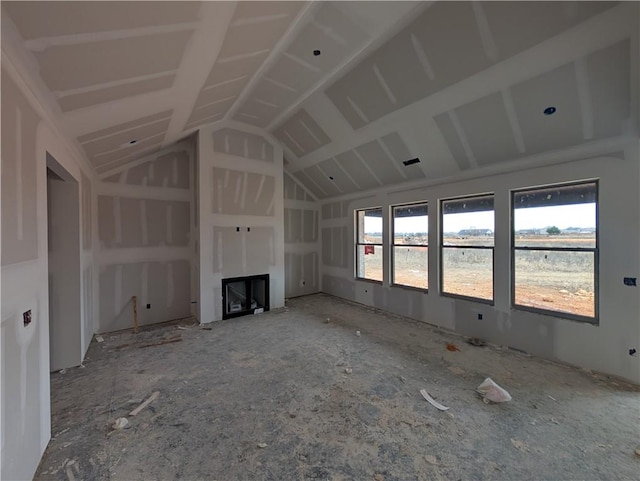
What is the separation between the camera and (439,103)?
3.76m

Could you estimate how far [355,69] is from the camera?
3809 mm

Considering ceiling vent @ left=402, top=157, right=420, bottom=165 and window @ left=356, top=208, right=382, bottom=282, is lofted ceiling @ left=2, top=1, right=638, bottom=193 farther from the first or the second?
window @ left=356, top=208, right=382, bottom=282

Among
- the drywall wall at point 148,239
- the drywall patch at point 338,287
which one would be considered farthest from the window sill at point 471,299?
the drywall wall at point 148,239

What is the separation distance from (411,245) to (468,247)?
1.26 m

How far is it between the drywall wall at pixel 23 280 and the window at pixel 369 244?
5.87 m

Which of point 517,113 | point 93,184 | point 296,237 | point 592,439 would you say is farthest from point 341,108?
point 592,439

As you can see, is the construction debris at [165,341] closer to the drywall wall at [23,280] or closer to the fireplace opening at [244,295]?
the fireplace opening at [244,295]

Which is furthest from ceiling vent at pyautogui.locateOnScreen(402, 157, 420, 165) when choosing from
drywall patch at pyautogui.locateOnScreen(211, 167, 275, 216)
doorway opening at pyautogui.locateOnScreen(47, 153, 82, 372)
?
doorway opening at pyautogui.locateOnScreen(47, 153, 82, 372)

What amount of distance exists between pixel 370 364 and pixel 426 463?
1.60 m

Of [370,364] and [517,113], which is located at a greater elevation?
[517,113]

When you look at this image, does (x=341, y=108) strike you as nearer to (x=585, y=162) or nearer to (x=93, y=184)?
(x=585, y=162)

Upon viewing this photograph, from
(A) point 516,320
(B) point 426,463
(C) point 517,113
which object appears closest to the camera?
(B) point 426,463

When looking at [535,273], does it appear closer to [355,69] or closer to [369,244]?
[369,244]

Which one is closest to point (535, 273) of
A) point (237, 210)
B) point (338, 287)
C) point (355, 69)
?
point (355, 69)
